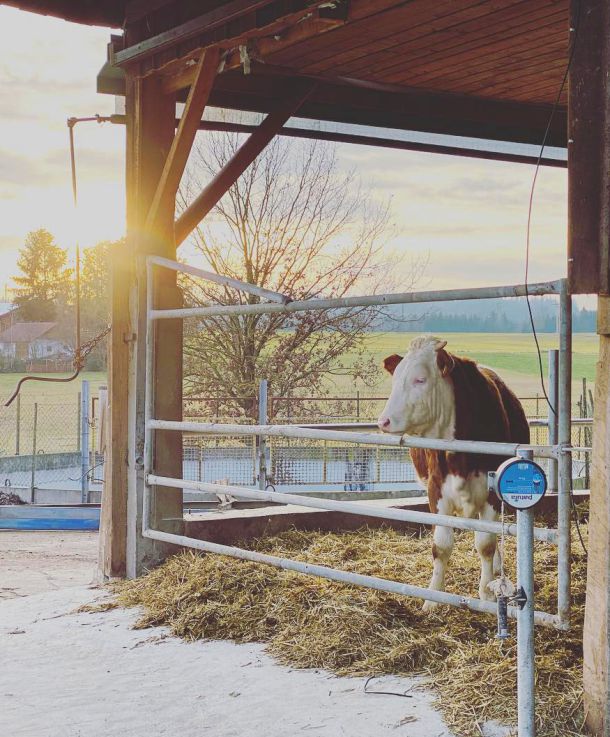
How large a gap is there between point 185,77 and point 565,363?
3759 millimetres

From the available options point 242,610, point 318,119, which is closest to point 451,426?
point 242,610

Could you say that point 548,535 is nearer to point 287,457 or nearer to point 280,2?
point 280,2

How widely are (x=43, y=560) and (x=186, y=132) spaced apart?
5438 mm

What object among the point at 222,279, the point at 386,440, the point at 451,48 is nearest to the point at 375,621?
the point at 386,440

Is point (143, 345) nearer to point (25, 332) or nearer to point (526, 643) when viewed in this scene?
point (526, 643)

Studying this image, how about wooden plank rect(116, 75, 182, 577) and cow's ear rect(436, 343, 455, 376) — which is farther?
wooden plank rect(116, 75, 182, 577)

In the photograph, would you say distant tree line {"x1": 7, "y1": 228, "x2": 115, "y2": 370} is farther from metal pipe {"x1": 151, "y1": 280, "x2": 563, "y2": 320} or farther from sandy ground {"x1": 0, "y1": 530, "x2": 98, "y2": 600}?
metal pipe {"x1": 151, "y1": 280, "x2": 563, "y2": 320}

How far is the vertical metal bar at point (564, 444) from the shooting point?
3.91 metres

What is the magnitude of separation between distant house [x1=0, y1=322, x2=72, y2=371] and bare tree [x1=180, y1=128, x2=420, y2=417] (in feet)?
35.1

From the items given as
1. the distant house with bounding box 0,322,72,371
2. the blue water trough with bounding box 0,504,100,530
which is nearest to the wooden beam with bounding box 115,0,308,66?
the blue water trough with bounding box 0,504,100,530

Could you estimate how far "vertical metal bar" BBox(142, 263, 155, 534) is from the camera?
6.48 m

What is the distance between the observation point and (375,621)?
4.89 metres

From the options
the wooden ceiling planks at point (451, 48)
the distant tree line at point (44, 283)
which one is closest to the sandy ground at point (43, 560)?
the wooden ceiling planks at point (451, 48)

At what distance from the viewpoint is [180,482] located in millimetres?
6117
